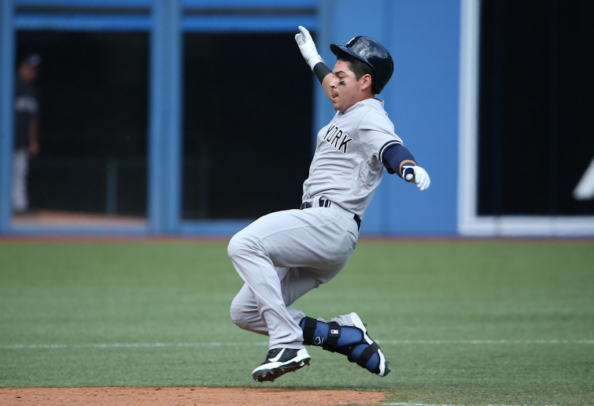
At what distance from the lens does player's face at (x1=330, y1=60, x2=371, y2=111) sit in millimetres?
4016

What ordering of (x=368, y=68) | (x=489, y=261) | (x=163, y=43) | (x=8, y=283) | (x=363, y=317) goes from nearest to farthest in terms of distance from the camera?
1. (x=368, y=68)
2. (x=363, y=317)
3. (x=8, y=283)
4. (x=489, y=261)
5. (x=163, y=43)

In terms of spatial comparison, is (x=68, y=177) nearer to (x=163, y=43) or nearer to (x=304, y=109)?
(x=163, y=43)

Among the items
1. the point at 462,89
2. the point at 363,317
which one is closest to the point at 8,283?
the point at 363,317

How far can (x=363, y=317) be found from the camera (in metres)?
6.47

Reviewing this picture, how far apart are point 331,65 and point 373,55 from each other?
9.12 m

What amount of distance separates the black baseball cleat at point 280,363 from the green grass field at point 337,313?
518mm

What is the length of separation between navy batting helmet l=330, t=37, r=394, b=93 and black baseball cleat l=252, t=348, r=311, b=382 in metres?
Result: 1.47

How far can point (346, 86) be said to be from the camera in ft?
13.2

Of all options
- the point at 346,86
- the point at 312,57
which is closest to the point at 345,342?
the point at 346,86

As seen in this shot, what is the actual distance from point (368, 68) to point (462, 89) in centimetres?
959

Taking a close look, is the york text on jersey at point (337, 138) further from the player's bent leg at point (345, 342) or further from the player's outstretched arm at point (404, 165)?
the player's bent leg at point (345, 342)

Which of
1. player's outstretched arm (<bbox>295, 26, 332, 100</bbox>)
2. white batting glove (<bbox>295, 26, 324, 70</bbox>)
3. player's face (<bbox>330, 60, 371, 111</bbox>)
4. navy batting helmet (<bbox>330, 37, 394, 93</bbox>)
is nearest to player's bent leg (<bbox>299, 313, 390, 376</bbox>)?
player's face (<bbox>330, 60, 371, 111</bbox>)

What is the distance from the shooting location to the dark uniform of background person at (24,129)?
13.2 m

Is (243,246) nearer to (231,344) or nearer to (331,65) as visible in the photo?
(231,344)
